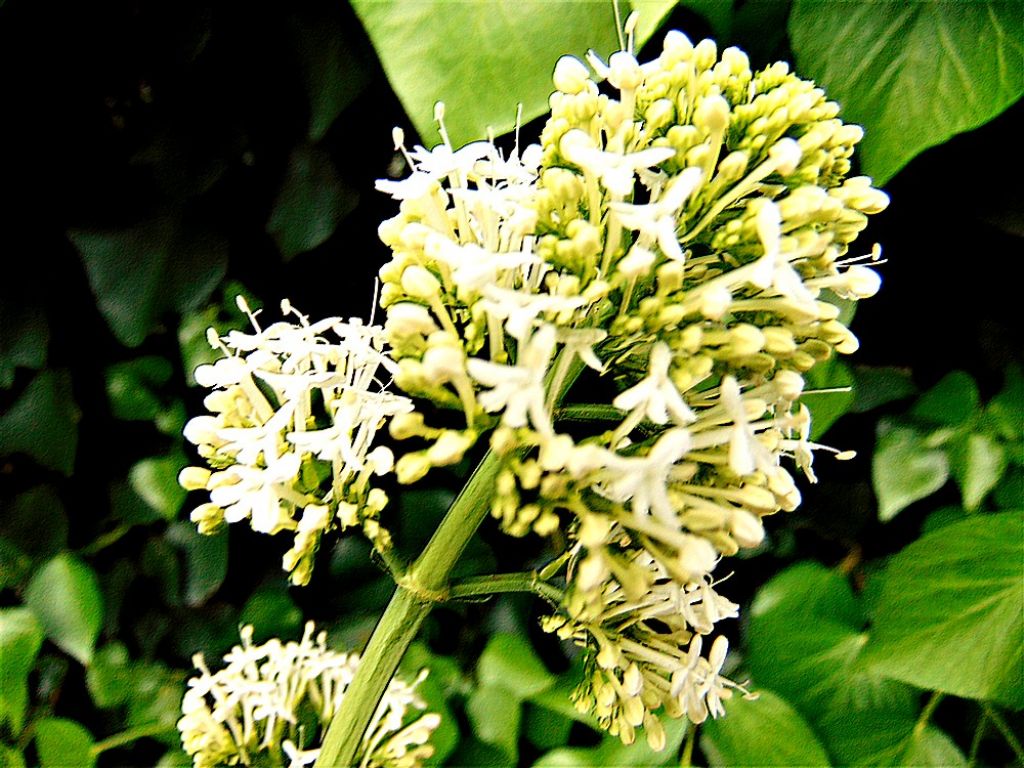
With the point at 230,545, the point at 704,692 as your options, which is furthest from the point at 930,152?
the point at 230,545

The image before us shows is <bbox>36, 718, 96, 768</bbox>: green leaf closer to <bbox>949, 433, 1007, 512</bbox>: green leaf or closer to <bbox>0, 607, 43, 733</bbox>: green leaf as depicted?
<bbox>0, 607, 43, 733</bbox>: green leaf

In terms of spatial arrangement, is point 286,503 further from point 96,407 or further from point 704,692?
point 96,407

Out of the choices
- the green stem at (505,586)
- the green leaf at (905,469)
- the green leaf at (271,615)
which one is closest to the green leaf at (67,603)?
the green leaf at (271,615)

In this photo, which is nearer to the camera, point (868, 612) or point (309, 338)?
point (309, 338)

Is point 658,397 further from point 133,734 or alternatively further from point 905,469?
point 133,734

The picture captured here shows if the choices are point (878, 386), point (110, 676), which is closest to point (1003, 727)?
point (878, 386)

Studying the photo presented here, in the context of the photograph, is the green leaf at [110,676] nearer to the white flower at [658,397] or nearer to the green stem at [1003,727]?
the white flower at [658,397]

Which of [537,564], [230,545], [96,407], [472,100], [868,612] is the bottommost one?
[868,612]

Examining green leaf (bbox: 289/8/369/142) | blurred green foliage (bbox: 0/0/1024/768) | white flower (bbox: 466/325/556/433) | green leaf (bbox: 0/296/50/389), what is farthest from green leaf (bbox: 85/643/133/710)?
white flower (bbox: 466/325/556/433)
